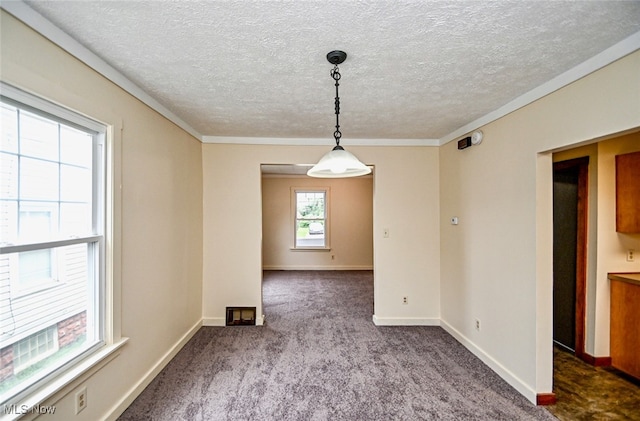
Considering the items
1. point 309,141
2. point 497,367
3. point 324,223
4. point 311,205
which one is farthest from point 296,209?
point 497,367

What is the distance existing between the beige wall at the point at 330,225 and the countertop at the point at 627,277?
187 inches

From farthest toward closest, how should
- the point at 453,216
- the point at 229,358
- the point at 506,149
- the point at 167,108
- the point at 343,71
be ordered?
the point at 453,216 → the point at 229,358 → the point at 167,108 → the point at 506,149 → the point at 343,71

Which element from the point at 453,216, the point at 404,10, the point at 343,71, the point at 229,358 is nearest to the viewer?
the point at 404,10

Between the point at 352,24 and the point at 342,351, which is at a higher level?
the point at 352,24

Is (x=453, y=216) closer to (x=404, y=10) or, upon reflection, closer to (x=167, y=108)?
(x=404, y=10)

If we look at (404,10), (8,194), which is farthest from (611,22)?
(8,194)

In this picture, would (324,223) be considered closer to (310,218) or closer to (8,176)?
(310,218)

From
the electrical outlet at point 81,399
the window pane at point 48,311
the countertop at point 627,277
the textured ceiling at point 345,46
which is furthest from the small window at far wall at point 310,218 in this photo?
the electrical outlet at point 81,399

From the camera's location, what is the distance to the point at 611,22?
139cm

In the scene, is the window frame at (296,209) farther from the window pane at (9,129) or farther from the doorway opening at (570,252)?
the window pane at (9,129)

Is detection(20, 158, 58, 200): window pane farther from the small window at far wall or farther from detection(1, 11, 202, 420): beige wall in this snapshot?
the small window at far wall

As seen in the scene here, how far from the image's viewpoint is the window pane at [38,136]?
4.58ft

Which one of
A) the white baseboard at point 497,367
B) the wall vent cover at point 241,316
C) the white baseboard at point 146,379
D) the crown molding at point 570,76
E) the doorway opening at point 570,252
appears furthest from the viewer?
the wall vent cover at point 241,316

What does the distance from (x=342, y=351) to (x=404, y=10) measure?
2960 millimetres
